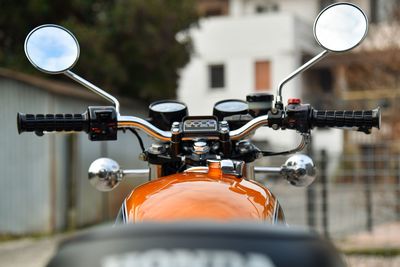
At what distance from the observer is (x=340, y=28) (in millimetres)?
3152

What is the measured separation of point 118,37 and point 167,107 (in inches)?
461

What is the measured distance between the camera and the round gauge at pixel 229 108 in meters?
3.22

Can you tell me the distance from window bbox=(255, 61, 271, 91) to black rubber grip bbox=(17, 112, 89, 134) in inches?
918

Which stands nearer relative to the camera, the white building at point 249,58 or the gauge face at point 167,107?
the gauge face at point 167,107

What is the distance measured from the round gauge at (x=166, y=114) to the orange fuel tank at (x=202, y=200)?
28.0 inches

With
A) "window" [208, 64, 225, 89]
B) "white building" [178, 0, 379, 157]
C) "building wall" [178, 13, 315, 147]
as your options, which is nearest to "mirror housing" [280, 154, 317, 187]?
"white building" [178, 0, 379, 157]

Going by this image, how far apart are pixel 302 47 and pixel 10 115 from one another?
1637 cm

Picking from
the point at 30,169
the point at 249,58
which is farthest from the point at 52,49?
the point at 249,58

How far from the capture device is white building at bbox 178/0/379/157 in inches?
1018

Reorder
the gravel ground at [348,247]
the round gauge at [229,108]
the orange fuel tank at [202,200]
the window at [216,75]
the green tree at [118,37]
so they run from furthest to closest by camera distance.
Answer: the window at [216,75]
the green tree at [118,37]
the gravel ground at [348,247]
the round gauge at [229,108]
the orange fuel tank at [202,200]

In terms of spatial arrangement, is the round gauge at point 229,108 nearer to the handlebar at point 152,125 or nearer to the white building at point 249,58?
the handlebar at point 152,125

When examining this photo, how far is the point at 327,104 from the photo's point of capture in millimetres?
21812

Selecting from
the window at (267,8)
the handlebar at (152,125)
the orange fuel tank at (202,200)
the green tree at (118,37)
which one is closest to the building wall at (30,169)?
the green tree at (118,37)

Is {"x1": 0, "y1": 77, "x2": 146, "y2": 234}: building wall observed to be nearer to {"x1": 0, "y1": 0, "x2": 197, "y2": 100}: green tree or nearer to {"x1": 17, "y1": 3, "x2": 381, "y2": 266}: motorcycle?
{"x1": 0, "y1": 0, "x2": 197, "y2": 100}: green tree
